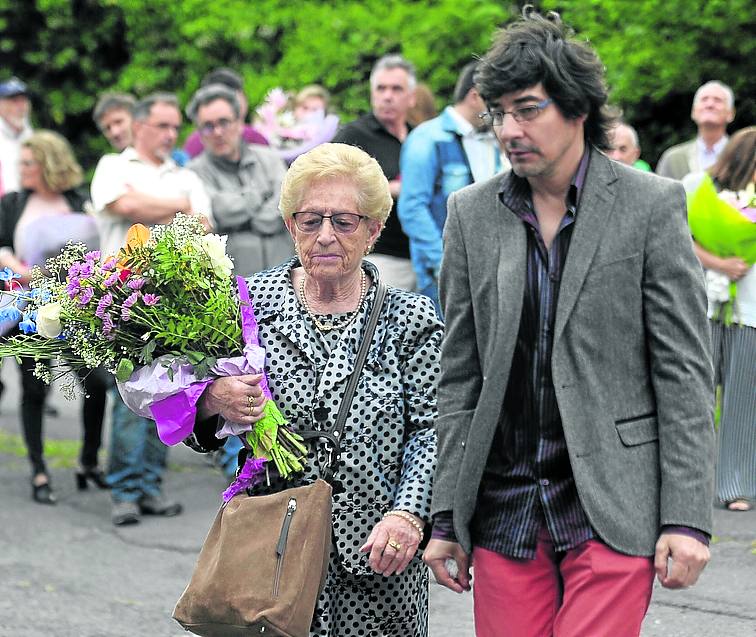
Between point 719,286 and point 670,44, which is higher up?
point 670,44

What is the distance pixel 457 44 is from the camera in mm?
13969

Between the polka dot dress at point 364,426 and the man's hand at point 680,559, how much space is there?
0.73 meters

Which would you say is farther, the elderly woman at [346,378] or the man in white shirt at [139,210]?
the man in white shirt at [139,210]

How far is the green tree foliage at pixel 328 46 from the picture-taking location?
11.9 metres

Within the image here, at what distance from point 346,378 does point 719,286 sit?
4682mm

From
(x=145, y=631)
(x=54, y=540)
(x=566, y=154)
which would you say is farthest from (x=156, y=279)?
(x=54, y=540)

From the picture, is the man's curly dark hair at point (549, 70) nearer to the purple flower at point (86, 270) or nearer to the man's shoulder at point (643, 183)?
the man's shoulder at point (643, 183)

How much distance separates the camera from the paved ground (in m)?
5.88

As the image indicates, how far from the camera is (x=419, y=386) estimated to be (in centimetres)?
381

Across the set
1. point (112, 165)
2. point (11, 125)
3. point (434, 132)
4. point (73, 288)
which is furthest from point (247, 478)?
point (11, 125)

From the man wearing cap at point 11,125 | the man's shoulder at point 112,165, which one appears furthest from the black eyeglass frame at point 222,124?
the man wearing cap at point 11,125

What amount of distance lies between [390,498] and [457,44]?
10784mm

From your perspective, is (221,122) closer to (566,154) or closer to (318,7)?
(566,154)

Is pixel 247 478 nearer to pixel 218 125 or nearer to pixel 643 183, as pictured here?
pixel 643 183
